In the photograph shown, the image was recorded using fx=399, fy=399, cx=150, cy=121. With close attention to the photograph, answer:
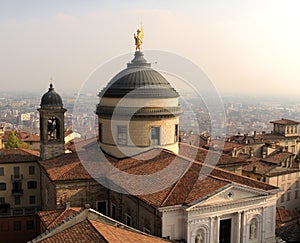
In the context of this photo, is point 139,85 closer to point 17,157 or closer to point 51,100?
point 51,100

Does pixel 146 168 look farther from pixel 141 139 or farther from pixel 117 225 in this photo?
pixel 117 225

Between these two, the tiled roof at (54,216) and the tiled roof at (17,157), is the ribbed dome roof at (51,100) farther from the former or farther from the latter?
the tiled roof at (54,216)

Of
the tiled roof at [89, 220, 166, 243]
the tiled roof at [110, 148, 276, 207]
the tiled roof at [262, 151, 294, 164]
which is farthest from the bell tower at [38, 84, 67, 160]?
the tiled roof at [262, 151, 294, 164]

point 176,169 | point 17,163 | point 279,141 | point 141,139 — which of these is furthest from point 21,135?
point 176,169

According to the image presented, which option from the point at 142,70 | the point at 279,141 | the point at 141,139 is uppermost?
the point at 142,70

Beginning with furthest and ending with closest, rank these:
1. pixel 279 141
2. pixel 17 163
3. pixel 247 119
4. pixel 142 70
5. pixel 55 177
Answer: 1. pixel 247 119
2. pixel 279 141
3. pixel 17 163
4. pixel 142 70
5. pixel 55 177

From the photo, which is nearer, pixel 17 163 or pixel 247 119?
pixel 17 163

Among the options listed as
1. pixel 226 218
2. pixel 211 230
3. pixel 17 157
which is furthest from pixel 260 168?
pixel 17 157
